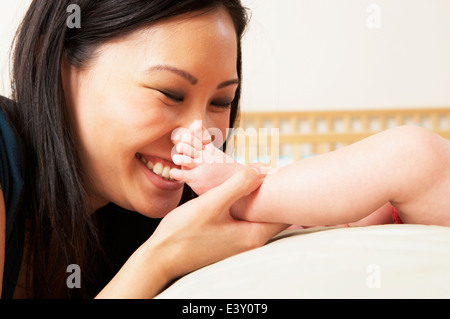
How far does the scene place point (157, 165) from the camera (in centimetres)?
79

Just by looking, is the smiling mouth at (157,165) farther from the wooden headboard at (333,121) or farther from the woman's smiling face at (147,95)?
the wooden headboard at (333,121)

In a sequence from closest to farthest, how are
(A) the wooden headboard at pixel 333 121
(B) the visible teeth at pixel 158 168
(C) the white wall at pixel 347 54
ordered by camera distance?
(B) the visible teeth at pixel 158 168, (C) the white wall at pixel 347 54, (A) the wooden headboard at pixel 333 121

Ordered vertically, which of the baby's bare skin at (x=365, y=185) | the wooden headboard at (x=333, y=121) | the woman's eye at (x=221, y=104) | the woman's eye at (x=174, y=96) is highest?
the woman's eye at (x=174, y=96)

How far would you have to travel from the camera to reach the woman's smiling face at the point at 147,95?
2.38 feet

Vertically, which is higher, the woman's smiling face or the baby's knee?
the woman's smiling face

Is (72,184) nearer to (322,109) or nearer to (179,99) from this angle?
(179,99)

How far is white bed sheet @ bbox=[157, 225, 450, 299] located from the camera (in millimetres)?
405

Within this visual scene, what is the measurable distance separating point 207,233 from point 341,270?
0.22 metres

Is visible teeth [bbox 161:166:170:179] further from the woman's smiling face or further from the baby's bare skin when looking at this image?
the baby's bare skin

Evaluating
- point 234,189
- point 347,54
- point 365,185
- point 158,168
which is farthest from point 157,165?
point 347,54

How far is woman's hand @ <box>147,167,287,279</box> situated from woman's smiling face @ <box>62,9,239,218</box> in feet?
0.61

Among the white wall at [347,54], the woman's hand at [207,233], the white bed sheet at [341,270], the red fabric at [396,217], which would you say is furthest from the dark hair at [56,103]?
the white wall at [347,54]

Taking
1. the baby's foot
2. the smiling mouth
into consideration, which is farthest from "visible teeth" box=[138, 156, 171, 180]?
the baby's foot
